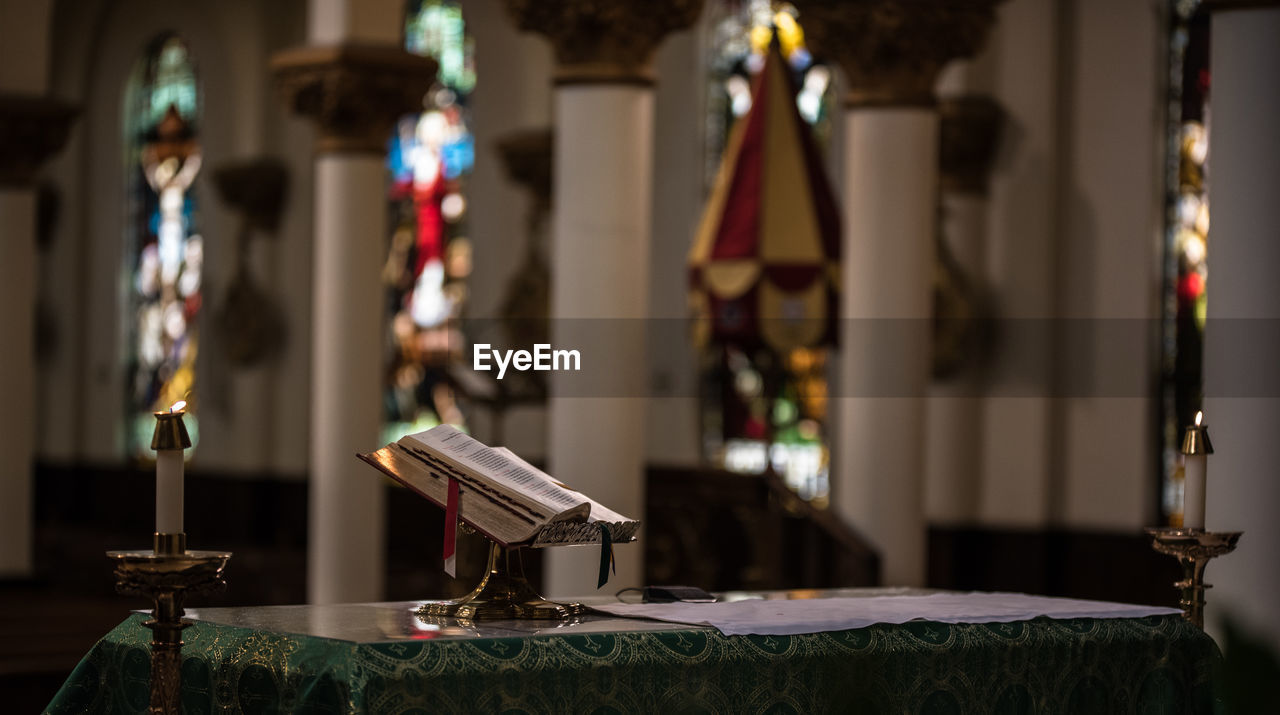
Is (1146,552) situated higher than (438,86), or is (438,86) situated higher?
(438,86)

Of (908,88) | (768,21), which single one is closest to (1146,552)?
(908,88)

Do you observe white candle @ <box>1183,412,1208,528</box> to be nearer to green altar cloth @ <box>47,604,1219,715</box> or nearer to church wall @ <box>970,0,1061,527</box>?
green altar cloth @ <box>47,604,1219,715</box>

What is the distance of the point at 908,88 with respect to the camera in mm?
7773

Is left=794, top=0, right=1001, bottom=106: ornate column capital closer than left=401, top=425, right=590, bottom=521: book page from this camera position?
No

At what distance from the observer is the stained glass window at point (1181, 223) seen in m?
10.2

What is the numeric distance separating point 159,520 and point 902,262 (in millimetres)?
5340

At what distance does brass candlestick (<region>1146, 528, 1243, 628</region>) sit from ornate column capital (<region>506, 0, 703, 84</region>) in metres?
3.92

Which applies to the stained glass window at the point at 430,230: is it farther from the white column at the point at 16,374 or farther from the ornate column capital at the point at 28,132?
the white column at the point at 16,374

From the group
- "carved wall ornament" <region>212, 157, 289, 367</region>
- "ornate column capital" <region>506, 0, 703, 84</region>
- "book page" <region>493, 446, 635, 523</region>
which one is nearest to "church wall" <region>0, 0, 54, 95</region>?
"carved wall ornament" <region>212, 157, 289, 367</region>

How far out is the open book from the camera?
9.77ft

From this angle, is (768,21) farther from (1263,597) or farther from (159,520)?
(159,520)

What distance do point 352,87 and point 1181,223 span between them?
4976 millimetres

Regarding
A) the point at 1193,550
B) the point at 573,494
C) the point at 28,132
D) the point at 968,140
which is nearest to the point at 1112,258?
the point at 968,140

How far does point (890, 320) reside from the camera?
7727 millimetres
